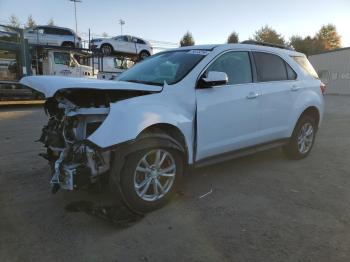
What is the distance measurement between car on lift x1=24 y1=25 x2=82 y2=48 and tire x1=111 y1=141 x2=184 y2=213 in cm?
1953

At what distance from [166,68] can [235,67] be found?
951mm

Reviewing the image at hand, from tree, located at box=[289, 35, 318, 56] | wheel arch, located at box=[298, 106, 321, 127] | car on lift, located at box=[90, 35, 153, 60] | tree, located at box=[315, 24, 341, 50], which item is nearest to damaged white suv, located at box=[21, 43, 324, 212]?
wheel arch, located at box=[298, 106, 321, 127]

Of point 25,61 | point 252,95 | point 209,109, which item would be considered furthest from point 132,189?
point 25,61

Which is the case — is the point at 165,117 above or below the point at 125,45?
below

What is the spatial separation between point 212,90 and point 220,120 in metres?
0.39

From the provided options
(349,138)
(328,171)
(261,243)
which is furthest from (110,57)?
(261,243)

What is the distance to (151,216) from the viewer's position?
3859 millimetres

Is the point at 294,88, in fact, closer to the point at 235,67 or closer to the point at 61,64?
the point at 235,67

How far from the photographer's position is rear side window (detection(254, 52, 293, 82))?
524 centimetres

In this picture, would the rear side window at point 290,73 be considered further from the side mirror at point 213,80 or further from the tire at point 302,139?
the side mirror at point 213,80

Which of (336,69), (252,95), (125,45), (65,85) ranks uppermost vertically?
(125,45)

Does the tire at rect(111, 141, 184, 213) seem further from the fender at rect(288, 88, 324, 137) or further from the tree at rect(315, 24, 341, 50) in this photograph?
the tree at rect(315, 24, 341, 50)

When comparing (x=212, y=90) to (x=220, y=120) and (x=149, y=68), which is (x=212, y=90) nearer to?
(x=220, y=120)

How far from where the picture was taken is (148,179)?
3908mm
